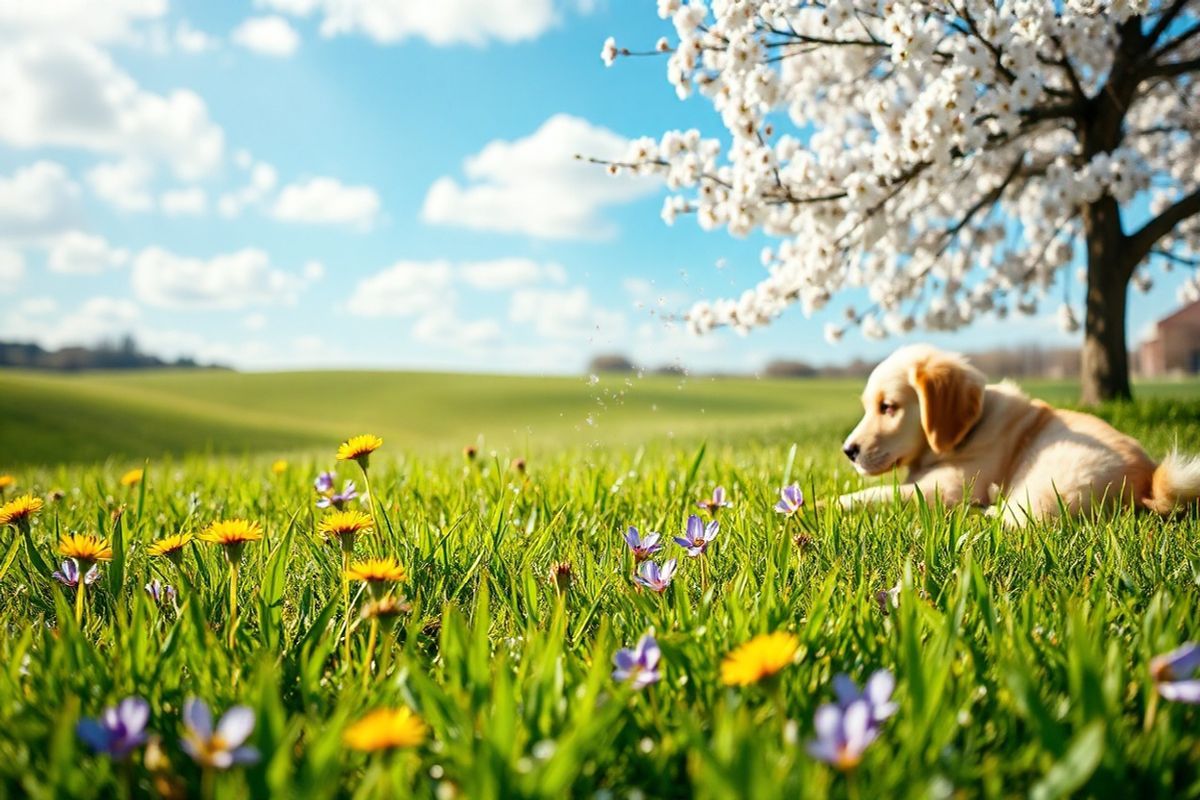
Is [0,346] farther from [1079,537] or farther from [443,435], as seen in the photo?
[1079,537]

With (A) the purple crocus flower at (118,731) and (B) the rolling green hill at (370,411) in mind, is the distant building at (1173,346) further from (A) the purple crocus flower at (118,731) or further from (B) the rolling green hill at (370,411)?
(A) the purple crocus flower at (118,731)

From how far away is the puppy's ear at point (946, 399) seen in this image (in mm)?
3883

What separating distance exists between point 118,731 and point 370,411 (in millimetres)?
39162

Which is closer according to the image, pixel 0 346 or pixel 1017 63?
pixel 1017 63

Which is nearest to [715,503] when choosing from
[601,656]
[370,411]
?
[601,656]

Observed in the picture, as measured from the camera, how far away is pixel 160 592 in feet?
8.61

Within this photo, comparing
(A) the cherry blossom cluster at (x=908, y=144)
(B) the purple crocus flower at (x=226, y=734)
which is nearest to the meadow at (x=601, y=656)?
(B) the purple crocus flower at (x=226, y=734)

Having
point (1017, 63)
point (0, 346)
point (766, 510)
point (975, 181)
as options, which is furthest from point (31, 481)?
point (0, 346)

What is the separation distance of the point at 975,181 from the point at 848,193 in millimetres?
4905

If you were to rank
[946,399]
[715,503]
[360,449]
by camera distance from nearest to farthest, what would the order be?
[360,449], [715,503], [946,399]

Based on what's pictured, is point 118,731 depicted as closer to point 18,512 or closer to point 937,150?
point 18,512

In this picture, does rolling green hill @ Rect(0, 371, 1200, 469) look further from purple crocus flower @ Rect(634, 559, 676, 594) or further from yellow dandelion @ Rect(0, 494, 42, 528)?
yellow dandelion @ Rect(0, 494, 42, 528)

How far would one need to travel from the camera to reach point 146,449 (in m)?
20.9

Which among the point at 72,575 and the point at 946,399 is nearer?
the point at 72,575
